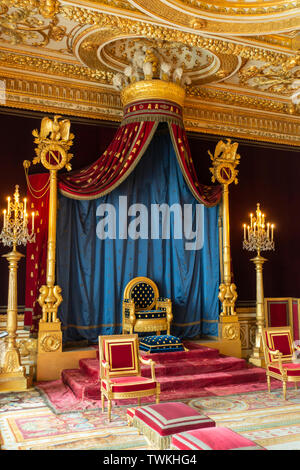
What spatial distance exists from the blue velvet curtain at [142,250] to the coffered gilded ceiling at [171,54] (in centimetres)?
120

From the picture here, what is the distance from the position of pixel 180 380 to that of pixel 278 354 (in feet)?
3.87

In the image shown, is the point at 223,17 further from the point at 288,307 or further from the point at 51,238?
the point at 288,307

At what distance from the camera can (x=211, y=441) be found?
2568 mm

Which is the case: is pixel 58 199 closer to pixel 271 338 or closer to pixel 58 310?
pixel 58 310

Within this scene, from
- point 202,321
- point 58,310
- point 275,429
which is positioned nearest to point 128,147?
point 58,310

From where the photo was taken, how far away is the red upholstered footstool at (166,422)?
9.76ft

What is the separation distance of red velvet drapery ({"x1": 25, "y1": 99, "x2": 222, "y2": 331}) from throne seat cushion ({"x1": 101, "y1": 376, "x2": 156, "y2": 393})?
1923mm

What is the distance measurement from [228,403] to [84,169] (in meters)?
3.67

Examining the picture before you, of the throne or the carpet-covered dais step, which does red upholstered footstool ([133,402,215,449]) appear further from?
the throne

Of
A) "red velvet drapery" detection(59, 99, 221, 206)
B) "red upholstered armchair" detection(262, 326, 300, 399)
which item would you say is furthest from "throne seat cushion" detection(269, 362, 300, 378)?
"red velvet drapery" detection(59, 99, 221, 206)

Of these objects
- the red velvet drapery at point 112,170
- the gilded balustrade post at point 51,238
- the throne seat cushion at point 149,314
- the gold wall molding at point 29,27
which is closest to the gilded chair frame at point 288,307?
the throne seat cushion at point 149,314

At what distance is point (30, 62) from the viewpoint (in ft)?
20.6

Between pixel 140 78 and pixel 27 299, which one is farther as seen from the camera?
pixel 140 78

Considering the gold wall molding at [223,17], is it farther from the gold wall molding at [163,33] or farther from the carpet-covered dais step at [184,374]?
the carpet-covered dais step at [184,374]
